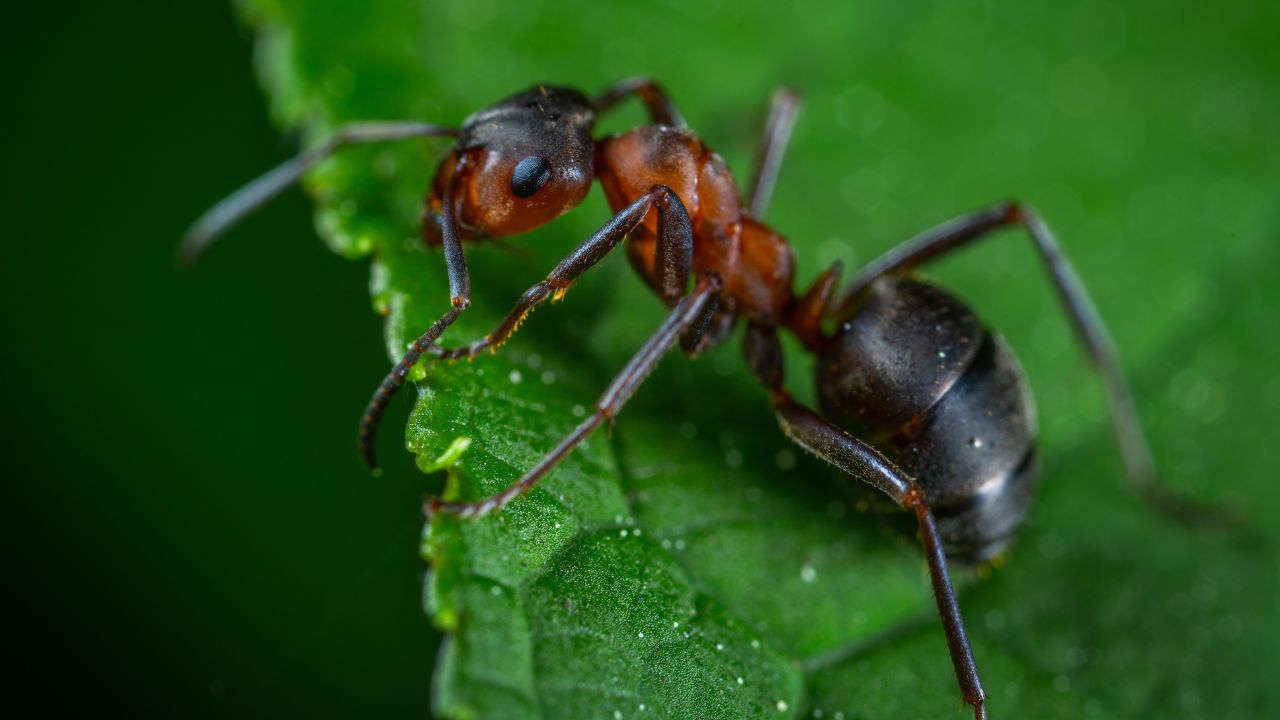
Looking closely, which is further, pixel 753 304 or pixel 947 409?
pixel 753 304

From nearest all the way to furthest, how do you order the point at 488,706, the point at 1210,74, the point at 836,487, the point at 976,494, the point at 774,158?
the point at 488,706 → the point at 976,494 → the point at 836,487 → the point at 774,158 → the point at 1210,74

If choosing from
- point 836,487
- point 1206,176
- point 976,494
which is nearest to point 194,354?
point 836,487

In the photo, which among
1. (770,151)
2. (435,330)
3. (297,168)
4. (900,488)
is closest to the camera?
(435,330)

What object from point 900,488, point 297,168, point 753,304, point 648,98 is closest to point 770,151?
point 648,98

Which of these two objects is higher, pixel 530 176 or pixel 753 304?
pixel 530 176

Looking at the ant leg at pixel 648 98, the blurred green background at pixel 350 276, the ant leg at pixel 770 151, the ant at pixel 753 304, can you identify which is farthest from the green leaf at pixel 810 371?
the ant leg at pixel 648 98

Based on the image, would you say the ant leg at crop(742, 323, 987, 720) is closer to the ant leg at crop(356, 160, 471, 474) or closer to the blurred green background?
the blurred green background

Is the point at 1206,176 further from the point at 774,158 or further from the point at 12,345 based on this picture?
the point at 12,345

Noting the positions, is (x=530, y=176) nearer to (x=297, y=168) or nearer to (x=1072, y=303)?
(x=297, y=168)
